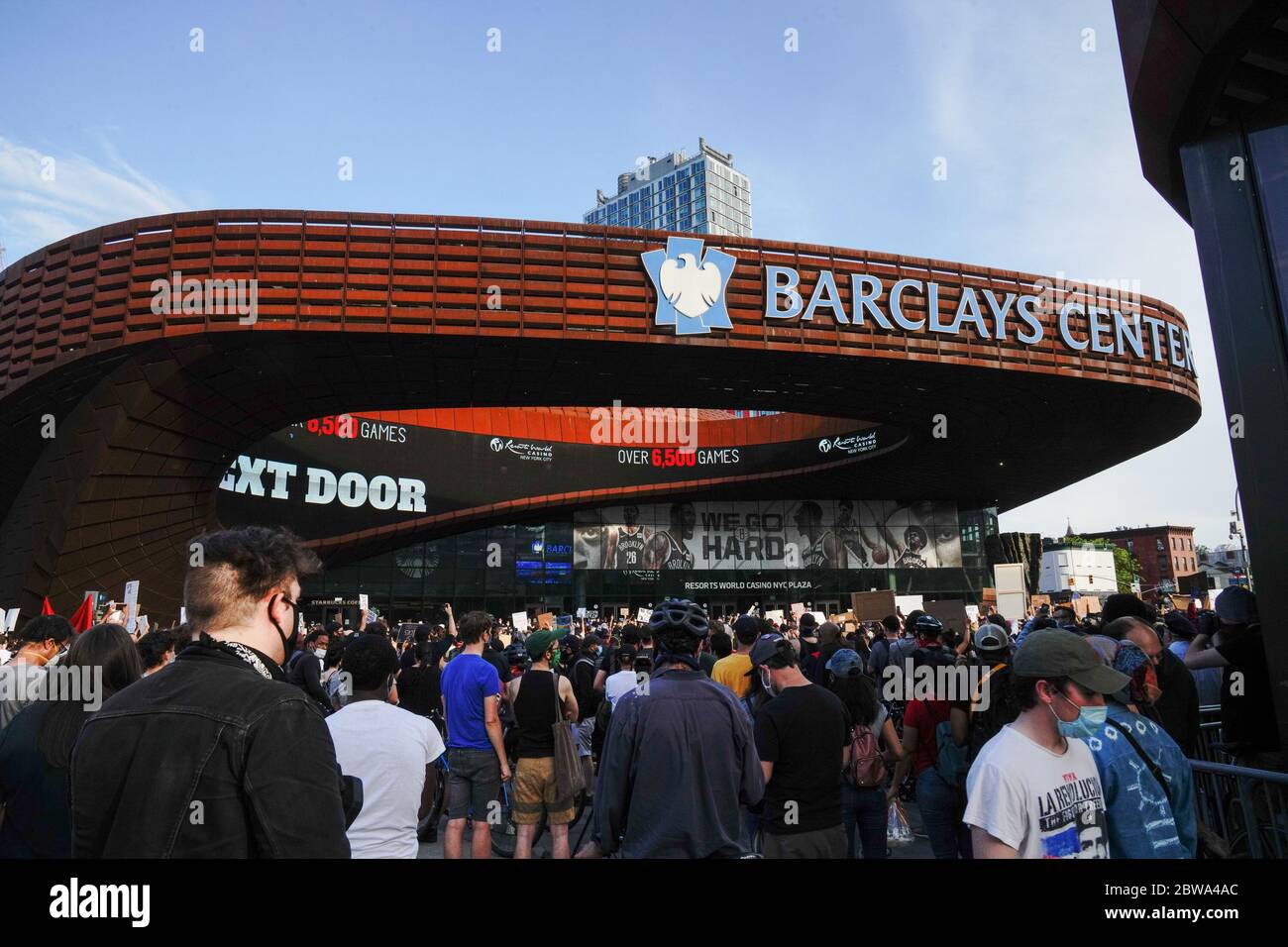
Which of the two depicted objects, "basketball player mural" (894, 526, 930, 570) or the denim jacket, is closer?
the denim jacket

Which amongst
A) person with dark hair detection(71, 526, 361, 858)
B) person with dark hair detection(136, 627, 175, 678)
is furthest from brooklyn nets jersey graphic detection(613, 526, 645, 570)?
person with dark hair detection(71, 526, 361, 858)

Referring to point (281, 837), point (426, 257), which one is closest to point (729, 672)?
point (281, 837)

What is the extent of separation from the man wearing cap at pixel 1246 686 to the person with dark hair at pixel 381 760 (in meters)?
5.69

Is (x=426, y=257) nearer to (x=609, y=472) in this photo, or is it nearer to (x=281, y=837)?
(x=281, y=837)

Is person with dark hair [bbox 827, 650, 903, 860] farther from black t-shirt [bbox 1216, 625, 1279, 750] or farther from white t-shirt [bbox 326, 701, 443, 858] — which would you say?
white t-shirt [bbox 326, 701, 443, 858]

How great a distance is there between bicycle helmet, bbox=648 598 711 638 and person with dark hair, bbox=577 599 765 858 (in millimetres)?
46

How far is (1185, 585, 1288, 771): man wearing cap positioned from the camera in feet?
17.6

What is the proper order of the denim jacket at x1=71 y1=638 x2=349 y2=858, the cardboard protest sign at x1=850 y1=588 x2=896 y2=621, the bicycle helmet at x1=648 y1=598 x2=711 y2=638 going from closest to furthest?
1. the denim jacket at x1=71 y1=638 x2=349 y2=858
2. the bicycle helmet at x1=648 y1=598 x2=711 y2=638
3. the cardboard protest sign at x1=850 y1=588 x2=896 y2=621

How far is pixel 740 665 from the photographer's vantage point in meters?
6.56

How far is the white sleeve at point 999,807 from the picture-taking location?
2670 mm

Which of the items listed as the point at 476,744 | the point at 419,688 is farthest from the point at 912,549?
the point at 476,744

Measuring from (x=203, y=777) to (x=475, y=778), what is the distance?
4.92m

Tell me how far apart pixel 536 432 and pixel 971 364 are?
2083cm

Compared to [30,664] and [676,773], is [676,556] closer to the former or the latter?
[30,664]
